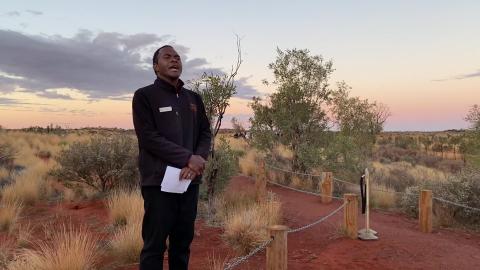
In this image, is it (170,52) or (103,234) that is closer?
(170,52)

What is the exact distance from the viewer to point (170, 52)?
3666mm

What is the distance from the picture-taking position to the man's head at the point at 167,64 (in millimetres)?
3621

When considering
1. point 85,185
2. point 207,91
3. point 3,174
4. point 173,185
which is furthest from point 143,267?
point 3,174

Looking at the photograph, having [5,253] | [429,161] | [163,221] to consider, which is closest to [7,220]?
[5,253]

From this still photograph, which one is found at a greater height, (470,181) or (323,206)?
(470,181)

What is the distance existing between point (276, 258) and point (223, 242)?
8.27 ft

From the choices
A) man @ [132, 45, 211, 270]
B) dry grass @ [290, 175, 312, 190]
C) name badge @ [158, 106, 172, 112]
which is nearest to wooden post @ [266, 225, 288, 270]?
man @ [132, 45, 211, 270]

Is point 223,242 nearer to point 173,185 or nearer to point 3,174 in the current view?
point 173,185

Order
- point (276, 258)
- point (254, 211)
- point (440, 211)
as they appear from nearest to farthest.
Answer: point (276, 258)
point (254, 211)
point (440, 211)

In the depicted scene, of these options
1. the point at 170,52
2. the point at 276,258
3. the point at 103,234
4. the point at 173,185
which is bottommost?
the point at 103,234

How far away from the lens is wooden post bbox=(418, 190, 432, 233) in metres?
8.15

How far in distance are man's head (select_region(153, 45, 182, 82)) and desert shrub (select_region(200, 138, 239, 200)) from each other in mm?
4858

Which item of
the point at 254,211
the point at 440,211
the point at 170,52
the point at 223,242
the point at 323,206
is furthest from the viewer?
the point at 323,206

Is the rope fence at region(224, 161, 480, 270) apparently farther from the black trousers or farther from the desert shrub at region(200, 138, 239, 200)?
the desert shrub at region(200, 138, 239, 200)
